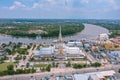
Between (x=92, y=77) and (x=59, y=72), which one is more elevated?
(x=92, y=77)

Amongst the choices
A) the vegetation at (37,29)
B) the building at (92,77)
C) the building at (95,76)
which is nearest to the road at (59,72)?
the building at (92,77)

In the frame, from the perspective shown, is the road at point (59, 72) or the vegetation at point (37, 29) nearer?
the road at point (59, 72)

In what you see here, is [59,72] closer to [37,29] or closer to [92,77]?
[92,77]

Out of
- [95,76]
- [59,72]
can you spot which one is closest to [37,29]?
[59,72]

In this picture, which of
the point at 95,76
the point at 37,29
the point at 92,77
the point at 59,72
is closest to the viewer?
the point at 92,77

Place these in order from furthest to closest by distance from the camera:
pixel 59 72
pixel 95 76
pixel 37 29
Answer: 1. pixel 37 29
2. pixel 59 72
3. pixel 95 76

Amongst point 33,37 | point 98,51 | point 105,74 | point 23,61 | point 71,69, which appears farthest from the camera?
point 33,37

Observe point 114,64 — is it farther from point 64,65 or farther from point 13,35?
point 13,35

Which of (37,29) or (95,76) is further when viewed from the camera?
(37,29)

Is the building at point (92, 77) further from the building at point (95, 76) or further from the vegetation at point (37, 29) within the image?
the vegetation at point (37, 29)

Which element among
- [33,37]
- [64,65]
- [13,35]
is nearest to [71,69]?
[64,65]

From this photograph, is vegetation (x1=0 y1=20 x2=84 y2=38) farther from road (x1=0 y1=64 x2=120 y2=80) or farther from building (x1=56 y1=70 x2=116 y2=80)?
building (x1=56 y1=70 x2=116 y2=80)
